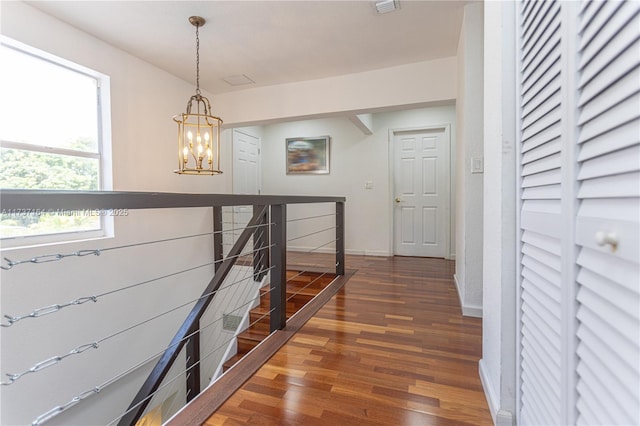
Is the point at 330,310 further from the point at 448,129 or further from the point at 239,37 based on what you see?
the point at 448,129

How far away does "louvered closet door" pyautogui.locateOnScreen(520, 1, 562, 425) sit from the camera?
74 cm

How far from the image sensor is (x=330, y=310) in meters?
2.34

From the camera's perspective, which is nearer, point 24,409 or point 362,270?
point 24,409

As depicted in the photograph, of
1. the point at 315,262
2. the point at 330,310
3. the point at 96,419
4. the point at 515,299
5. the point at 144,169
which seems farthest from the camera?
the point at 315,262

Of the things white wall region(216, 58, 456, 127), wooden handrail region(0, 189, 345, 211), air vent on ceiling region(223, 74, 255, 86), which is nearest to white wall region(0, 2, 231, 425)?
air vent on ceiling region(223, 74, 255, 86)

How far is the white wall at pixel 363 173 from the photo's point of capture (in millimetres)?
4668

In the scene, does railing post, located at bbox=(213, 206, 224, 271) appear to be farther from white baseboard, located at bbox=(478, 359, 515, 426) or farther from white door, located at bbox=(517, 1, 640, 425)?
white door, located at bbox=(517, 1, 640, 425)

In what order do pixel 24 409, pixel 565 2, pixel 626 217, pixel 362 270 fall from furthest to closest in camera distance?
pixel 362 270 → pixel 24 409 → pixel 565 2 → pixel 626 217

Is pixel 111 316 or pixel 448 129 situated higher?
pixel 448 129

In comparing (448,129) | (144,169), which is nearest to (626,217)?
(144,169)

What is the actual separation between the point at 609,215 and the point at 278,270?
169 cm

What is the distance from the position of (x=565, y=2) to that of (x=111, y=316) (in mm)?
3457

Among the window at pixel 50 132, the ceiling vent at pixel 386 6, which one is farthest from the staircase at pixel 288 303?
the ceiling vent at pixel 386 6

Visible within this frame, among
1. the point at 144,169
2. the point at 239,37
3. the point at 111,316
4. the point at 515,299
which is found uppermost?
the point at 239,37
